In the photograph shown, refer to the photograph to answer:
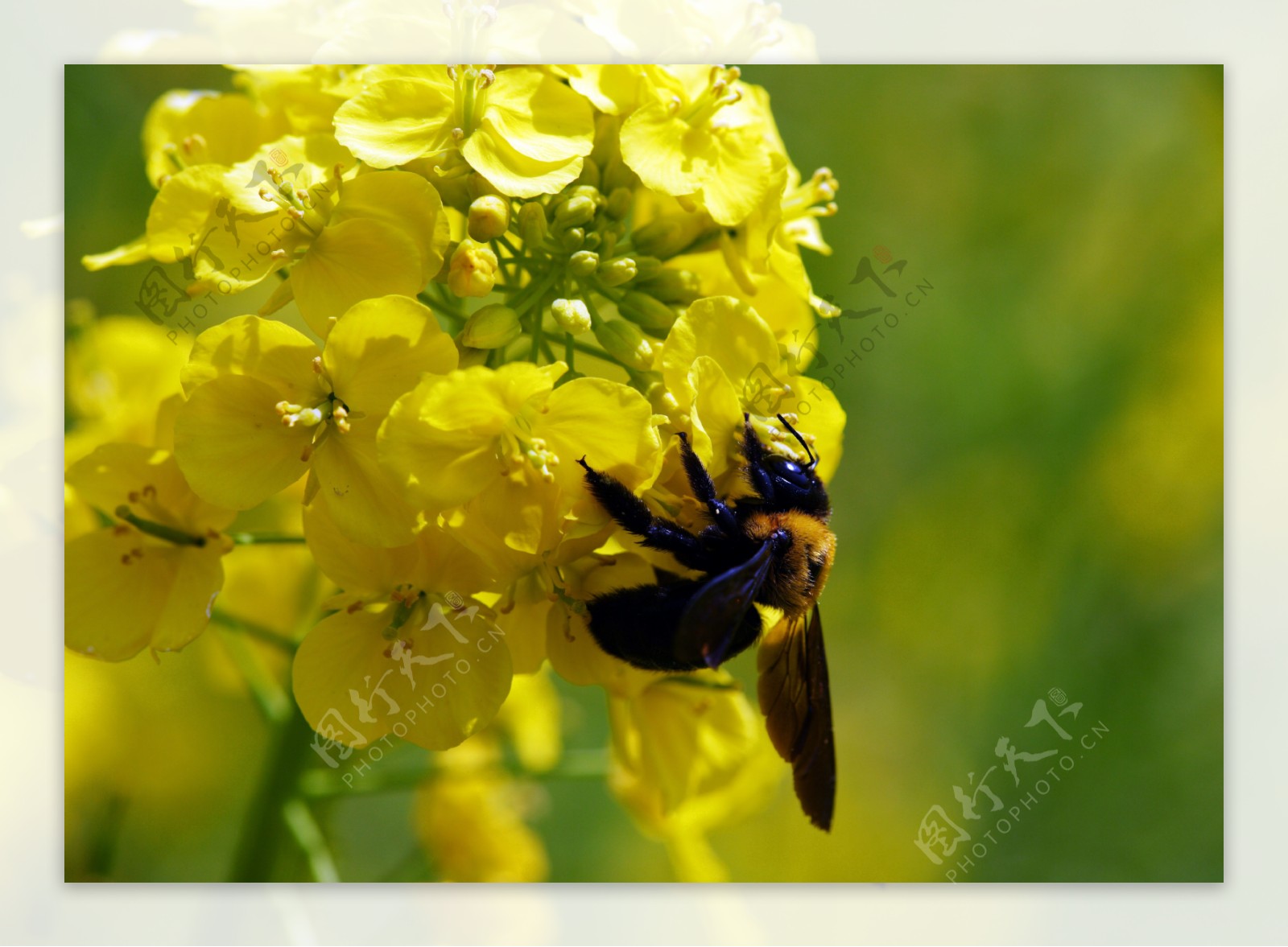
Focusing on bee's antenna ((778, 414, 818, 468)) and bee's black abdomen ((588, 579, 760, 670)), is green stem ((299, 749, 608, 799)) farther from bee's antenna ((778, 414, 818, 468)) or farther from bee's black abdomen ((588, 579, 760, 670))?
bee's antenna ((778, 414, 818, 468))

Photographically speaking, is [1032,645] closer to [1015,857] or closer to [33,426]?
[1015,857]

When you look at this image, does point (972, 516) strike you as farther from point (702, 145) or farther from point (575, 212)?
point (575, 212)

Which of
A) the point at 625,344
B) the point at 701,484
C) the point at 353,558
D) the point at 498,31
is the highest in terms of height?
the point at 498,31

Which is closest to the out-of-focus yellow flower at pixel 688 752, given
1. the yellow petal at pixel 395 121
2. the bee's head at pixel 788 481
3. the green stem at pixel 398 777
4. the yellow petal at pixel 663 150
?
the green stem at pixel 398 777

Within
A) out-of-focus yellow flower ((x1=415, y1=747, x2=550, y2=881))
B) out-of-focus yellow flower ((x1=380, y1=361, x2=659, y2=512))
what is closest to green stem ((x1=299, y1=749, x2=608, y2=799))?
out-of-focus yellow flower ((x1=415, y1=747, x2=550, y2=881))

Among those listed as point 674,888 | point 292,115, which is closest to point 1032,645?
point 674,888

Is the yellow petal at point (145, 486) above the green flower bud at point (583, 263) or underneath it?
underneath

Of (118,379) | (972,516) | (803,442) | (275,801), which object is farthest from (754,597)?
(972,516)

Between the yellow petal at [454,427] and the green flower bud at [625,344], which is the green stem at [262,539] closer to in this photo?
the yellow petal at [454,427]
